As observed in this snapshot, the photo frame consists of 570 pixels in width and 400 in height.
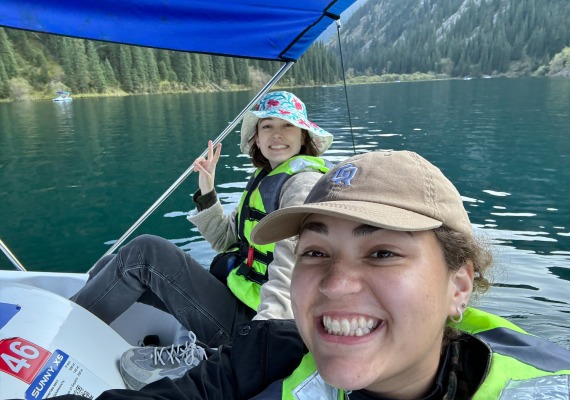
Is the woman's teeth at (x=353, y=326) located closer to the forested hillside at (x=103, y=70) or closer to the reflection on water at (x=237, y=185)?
the reflection on water at (x=237, y=185)

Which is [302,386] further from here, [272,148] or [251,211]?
[272,148]

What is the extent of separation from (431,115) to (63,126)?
18.1 metres

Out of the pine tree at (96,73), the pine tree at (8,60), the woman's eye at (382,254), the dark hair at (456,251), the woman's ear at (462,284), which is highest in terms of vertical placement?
the pine tree at (8,60)

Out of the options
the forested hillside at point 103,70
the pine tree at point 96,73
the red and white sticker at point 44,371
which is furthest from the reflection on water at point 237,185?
the pine tree at point 96,73

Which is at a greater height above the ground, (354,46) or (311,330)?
(354,46)

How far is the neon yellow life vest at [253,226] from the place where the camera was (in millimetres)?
2326

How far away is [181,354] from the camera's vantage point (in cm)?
203

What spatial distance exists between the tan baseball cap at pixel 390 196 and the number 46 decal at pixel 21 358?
111 cm

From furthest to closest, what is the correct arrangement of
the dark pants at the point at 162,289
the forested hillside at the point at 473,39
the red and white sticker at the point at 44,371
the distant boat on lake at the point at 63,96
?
the forested hillside at the point at 473,39 < the distant boat on lake at the point at 63,96 < the dark pants at the point at 162,289 < the red and white sticker at the point at 44,371

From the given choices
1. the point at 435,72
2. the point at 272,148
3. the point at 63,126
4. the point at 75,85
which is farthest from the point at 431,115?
the point at 435,72

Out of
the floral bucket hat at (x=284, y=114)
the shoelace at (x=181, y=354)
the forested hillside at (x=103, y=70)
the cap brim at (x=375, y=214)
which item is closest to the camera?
the cap brim at (x=375, y=214)

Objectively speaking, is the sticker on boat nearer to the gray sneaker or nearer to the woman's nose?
the gray sneaker

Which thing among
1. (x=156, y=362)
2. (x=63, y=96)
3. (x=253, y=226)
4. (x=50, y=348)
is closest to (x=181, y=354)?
(x=156, y=362)

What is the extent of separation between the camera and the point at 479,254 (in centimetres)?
121
